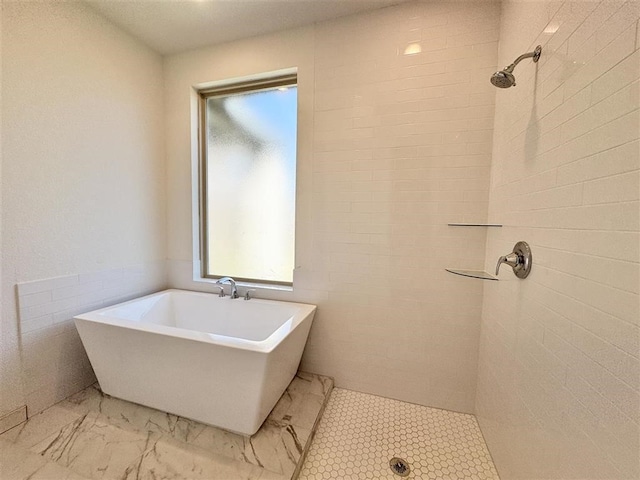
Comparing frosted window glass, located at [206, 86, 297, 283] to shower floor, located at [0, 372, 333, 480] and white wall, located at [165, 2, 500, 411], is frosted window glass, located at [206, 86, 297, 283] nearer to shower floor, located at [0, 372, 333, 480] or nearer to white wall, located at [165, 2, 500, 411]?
white wall, located at [165, 2, 500, 411]

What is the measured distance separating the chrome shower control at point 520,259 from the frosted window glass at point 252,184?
1.48 metres

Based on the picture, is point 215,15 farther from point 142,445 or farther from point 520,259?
point 142,445

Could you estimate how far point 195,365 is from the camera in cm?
140

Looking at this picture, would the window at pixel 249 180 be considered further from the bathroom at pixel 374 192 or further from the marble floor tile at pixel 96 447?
the marble floor tile at pixel 96 447

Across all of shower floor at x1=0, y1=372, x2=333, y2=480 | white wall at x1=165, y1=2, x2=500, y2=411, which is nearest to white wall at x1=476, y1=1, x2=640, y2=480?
white wall at x1=165, y1=2, x2=500, y2=411

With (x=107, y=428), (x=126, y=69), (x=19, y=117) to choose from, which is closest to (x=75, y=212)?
(x=19, y=117)

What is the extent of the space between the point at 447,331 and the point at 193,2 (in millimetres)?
2816

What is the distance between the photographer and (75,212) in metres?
1.73

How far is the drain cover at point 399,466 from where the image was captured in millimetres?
1327

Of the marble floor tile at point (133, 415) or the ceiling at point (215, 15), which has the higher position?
the ceiling at point (215, 15)

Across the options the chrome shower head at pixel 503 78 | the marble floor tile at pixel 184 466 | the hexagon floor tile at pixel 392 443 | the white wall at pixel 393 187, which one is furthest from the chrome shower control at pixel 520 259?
the marble floor tile at pixel 184 466

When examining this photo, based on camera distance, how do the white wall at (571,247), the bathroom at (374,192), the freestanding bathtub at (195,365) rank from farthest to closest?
1. the freestanding bathtub at (195,365)
2. the bathroom at (374,192)
3. the white wall at (571,247)

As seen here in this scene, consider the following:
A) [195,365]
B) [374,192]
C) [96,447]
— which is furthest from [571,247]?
[96,447]

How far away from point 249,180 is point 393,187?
1256mm
